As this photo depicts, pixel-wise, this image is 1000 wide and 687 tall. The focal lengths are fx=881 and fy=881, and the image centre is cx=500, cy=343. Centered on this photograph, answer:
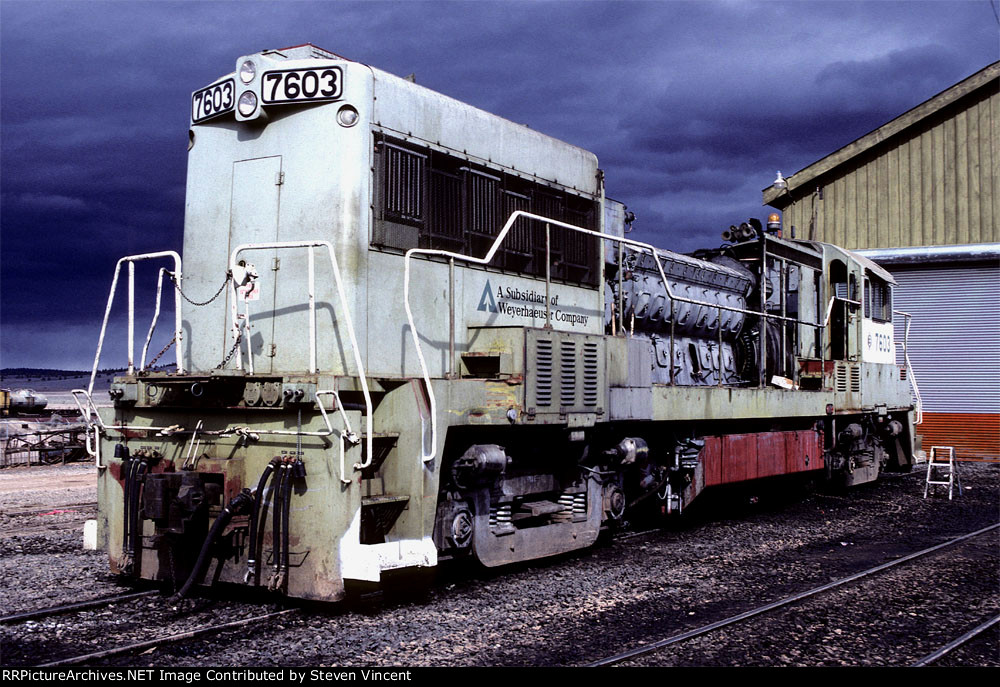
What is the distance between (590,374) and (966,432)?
1543cm

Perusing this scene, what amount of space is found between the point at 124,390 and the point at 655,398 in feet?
15.2

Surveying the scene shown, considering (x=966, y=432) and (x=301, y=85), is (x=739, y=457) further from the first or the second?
(x=966, y=432)

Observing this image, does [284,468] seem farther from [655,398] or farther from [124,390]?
[655,398]

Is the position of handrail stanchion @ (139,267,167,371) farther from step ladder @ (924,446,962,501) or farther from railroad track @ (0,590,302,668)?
step ladder @ (924,446,962,501)

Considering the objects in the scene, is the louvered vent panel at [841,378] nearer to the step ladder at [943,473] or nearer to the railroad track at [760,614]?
the step ladder at [943,473]

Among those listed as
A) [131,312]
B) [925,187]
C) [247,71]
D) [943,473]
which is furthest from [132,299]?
[925,187]

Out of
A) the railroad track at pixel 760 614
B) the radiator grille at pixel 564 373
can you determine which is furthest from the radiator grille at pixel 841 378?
the radiator grille at pixel 564 373

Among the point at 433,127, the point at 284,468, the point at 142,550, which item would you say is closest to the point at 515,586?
the point at 284,468

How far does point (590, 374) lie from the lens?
7438mm

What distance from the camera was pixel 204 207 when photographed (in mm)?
7117

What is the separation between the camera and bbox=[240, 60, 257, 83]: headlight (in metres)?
6.68

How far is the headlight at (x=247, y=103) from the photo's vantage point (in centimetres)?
672

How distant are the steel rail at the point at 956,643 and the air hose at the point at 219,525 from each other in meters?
4.24

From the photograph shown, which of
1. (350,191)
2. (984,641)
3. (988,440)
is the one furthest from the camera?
(988,440)
